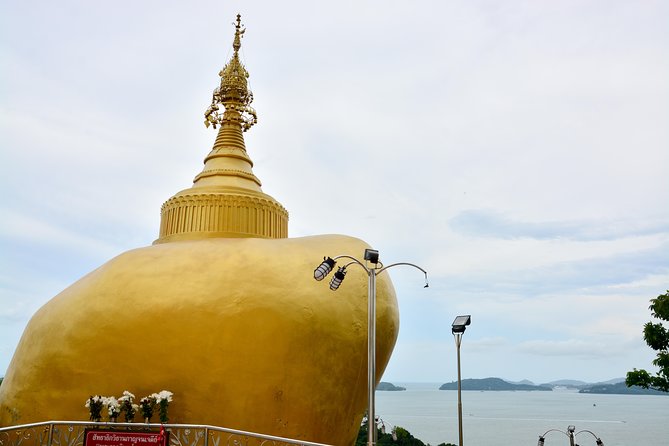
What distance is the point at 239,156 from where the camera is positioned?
17328 millimetres

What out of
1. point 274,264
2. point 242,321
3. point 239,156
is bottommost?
point 242,321

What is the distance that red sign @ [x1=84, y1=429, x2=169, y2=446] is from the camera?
958cm

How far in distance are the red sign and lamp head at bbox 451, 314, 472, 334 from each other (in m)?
6.79

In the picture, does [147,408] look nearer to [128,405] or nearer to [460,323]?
[128,405]

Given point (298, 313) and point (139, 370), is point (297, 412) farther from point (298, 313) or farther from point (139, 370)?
point (139, 370)

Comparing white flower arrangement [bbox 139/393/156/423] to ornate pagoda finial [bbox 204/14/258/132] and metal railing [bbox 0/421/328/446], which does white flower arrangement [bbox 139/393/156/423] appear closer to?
metal railing [bbox 0/421/328/446]

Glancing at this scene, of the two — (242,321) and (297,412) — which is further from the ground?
(242,321)

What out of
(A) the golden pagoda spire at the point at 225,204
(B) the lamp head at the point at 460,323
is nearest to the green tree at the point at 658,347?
(B) the lamp head at the point at 460,323

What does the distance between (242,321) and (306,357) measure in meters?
1.45

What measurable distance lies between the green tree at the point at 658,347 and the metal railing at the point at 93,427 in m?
10.8

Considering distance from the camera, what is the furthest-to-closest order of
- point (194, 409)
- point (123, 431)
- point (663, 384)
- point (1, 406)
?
point (663, 384), point (1, 406), point (194, 409), point (123, 431)

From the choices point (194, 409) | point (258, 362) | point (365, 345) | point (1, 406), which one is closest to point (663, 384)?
point (365, 345)

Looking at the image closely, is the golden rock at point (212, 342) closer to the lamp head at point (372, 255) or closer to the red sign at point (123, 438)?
the red sign at point (123, 438)

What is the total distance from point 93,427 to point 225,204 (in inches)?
270
